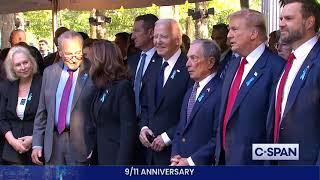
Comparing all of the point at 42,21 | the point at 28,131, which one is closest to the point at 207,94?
the point at 28,131

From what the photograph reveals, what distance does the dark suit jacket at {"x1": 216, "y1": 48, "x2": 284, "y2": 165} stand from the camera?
13.7 feet

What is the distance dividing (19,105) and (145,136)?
1151 millimetres

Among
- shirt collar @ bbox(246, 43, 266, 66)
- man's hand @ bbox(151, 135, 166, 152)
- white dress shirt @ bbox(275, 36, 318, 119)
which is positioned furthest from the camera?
man's hand @ bbox(151, 135, 166, 152)

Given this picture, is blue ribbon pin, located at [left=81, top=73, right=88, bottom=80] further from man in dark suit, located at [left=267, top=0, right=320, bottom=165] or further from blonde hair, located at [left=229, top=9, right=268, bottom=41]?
man in dark suit, located at [left=267, top=0, right=320, bottom=165]

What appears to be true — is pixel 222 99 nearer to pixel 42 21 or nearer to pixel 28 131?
pixel 28 131

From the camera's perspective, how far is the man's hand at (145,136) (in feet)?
17.0

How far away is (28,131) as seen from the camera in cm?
568

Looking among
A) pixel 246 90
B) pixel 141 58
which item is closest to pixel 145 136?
pixel 141 58

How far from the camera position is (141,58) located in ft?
19.5

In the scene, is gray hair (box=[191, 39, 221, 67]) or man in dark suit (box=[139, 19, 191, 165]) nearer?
gray hair (box=[191, 39, 221, 67])

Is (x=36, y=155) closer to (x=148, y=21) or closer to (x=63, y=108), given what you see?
(x=63, y=108)

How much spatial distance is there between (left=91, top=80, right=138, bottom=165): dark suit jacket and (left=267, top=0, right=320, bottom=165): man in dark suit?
3.98 ft

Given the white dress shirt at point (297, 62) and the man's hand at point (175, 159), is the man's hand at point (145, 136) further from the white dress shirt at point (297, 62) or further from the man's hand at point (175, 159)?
the white dress shirt at point (297, 62)

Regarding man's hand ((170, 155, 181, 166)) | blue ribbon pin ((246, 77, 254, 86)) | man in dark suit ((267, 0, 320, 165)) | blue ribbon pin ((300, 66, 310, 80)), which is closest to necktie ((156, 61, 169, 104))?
man's hand ((170, 155, 181, 166))
